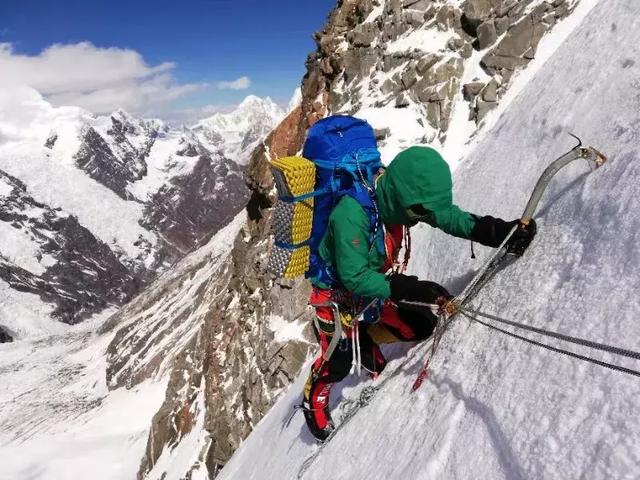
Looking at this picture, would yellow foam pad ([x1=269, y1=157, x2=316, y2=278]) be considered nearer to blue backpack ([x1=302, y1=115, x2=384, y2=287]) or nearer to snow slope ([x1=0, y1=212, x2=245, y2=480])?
blue backpack ([x1=302, y1=115, x2=384, y2=287])

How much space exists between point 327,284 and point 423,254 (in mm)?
2815

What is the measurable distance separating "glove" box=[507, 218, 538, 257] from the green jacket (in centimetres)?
43

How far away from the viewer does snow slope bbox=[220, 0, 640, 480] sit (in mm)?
3041

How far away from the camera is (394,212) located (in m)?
4.59

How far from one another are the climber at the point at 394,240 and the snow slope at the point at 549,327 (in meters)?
0.39

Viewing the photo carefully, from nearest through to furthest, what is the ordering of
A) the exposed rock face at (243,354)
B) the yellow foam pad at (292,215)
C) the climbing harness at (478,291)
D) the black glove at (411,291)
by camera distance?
1. the climbing harness at (478,291)
2. the black glove at (411,291)
3. the yellow foam pad at (292,215)
4. the exposed rock face at (243,354)

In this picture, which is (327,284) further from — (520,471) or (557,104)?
(557,104)

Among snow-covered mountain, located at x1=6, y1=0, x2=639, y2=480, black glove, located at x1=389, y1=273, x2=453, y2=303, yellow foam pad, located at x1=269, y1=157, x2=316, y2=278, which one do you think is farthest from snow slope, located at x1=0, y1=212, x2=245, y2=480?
black glove, located at x1=389, y1=273, x2=453, y2=303

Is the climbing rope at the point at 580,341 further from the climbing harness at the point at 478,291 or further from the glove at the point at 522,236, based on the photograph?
the glove at the point at 522,236

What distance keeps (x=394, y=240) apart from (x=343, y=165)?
1023 mm

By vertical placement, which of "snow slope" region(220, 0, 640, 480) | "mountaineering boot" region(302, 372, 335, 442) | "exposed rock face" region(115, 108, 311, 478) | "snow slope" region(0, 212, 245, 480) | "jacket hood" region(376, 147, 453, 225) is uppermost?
"jacket hood" region(376, 147, 453, 225)

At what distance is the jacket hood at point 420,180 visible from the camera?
422 centimetres

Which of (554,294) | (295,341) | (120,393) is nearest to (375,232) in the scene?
(554,294)

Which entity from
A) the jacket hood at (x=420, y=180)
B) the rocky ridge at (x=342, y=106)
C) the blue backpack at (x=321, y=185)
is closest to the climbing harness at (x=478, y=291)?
the jacket hood at (x=420, y=180)
